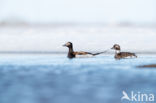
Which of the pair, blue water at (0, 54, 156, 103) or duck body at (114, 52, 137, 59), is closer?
blue water at (0, 54, 156, 103)

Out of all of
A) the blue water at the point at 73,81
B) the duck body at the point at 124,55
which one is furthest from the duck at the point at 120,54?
the blue water at the point at 73,81

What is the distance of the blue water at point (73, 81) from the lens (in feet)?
46.0

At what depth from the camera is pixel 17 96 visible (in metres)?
14.3

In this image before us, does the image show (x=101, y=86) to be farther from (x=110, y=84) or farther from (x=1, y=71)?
(x=1, y=71)

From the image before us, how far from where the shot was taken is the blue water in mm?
14031

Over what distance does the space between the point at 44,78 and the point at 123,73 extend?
3601 millimetres

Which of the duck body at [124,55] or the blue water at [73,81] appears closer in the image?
the blue water at [73,81]

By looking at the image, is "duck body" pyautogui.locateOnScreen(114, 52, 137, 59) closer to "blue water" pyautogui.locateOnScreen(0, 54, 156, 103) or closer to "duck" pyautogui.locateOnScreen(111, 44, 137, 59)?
"duck" pyautogui.locateOnScreen(111, 44, 137, 59)

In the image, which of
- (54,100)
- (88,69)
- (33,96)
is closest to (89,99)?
(54,100)

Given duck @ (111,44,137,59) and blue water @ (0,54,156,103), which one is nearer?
blue water @ (0,54,156,103)

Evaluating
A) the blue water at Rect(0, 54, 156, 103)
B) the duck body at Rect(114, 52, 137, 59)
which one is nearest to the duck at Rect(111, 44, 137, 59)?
the duck body at Rect(114, 52, 137, 59)

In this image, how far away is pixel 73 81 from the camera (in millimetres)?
16109

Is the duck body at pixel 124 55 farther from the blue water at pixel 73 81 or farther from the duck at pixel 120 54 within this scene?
the blue water at pixel 73 81

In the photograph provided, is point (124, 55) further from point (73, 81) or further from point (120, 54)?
point (73, 81)
